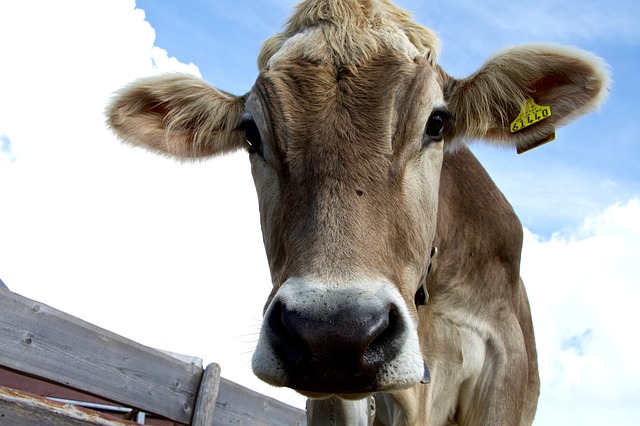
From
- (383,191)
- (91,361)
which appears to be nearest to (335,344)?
(383,191)

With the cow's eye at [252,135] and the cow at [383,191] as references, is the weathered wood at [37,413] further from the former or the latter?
the cow's eye at [252,135]

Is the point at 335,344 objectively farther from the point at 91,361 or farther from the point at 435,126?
the point at 91,361

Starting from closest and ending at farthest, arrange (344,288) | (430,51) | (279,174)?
(344,288) → (279,174) → (430,51)

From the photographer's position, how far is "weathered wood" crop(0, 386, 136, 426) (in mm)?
3978

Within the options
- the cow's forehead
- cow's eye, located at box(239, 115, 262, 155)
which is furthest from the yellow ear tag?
cow's eye, located at box(239, 115, 262, 155)

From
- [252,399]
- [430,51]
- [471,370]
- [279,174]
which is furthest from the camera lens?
[252,399]

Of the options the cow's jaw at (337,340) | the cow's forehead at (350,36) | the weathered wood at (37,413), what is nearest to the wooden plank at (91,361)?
the weathered wood at (37,413)

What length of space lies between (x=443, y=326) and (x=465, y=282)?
1.09ft

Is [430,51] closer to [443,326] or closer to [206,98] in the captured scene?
[206,98]

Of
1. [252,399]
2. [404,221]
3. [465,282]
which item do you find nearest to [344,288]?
[404,221]

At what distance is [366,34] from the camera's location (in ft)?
12.1

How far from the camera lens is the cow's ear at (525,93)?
4016 millimetres

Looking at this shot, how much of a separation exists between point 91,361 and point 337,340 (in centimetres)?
308

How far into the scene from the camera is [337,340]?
7.64ft
